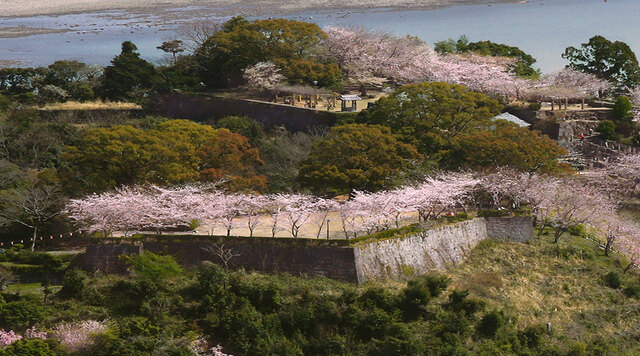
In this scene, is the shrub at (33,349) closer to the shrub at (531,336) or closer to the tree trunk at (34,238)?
the tree trunk at (34,238)

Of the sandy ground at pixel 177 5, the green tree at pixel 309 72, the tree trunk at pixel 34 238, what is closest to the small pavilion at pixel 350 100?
Result: the green tree at pixel 309 72

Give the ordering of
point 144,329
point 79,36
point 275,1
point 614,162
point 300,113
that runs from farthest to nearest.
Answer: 1. point 275,1
2. point 79,36
3. point 300,113
4. point 614,162
5. point 144,329

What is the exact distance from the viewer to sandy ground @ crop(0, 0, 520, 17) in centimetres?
9431

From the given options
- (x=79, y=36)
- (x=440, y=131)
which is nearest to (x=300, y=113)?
(x=440, y=131)

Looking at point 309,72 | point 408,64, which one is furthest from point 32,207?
point 408,64

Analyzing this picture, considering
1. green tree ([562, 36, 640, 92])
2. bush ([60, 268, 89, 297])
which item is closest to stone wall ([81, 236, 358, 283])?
bush ([60, 268, 89, 297])

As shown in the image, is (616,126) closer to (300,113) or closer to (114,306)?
(300,113)

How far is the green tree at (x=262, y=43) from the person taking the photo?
→ 5600 cm

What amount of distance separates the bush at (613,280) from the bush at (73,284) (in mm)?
18726

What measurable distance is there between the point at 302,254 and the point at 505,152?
11835 mm

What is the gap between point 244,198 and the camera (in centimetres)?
3516

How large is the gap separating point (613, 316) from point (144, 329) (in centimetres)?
1616

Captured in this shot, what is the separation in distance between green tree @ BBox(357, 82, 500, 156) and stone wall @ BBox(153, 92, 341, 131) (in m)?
5.77

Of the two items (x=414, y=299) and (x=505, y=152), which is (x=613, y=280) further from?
(x=414, y=299)
